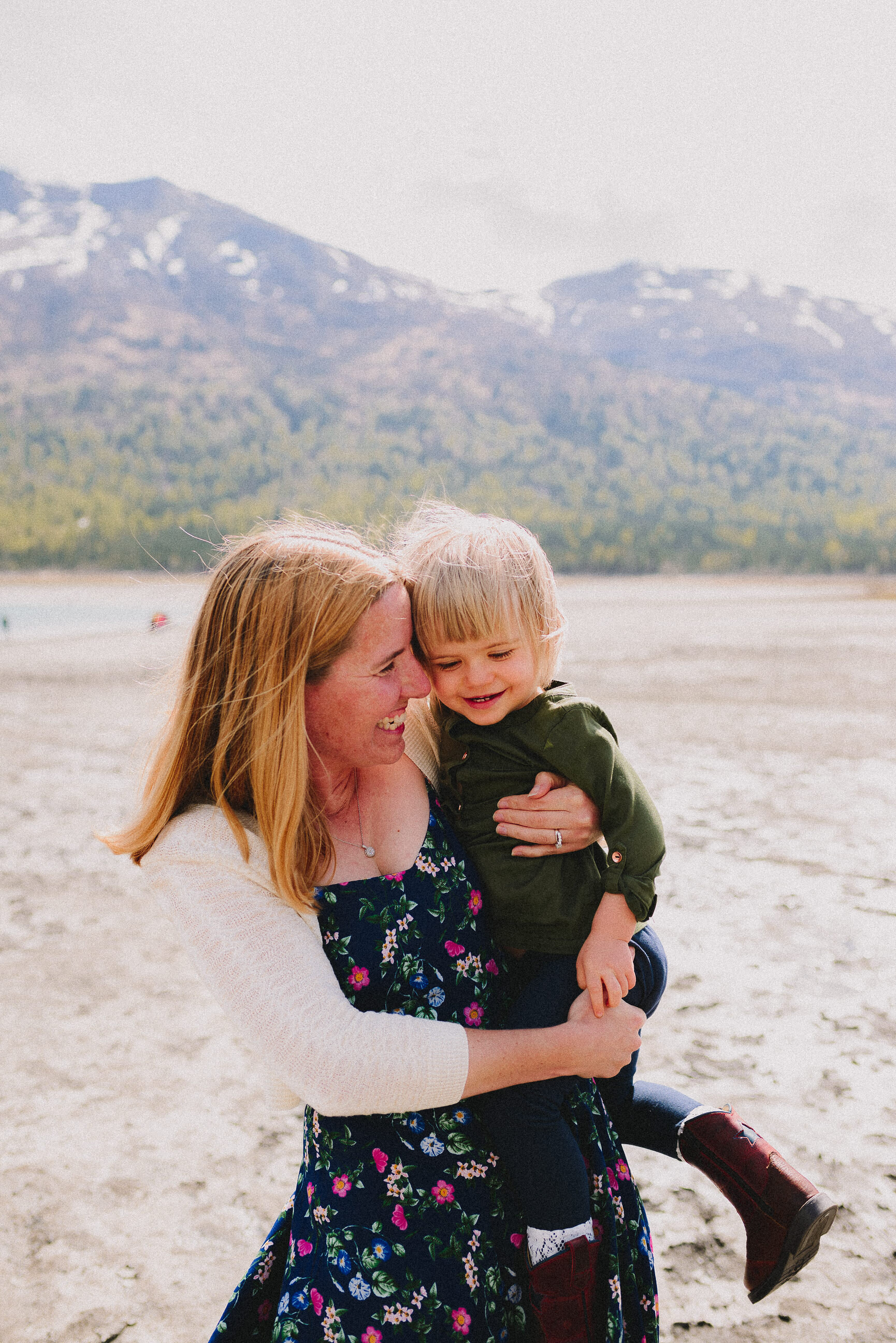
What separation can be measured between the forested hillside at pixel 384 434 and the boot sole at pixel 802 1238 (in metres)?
71.7

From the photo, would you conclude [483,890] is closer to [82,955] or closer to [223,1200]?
[223,1200]

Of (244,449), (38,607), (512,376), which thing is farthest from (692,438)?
(38,607)

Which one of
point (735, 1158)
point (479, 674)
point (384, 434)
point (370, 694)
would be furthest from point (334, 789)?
point (384, 434)

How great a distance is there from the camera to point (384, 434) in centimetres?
12188

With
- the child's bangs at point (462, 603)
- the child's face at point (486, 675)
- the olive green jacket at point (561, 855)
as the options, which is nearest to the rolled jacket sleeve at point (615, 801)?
the olive green jacket at point (561, 855)

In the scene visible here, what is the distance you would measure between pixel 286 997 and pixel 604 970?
0.58m

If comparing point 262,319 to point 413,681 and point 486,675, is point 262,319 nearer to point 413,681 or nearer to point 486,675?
point 486,675

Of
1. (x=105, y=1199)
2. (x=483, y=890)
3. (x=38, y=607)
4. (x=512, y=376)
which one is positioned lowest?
(x=38, y=607)

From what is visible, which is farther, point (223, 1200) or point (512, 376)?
point (512, 376)

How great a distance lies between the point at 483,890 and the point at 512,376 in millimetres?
144813

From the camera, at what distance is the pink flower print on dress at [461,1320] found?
5.29 ft

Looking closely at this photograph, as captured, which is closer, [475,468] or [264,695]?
[264,695]

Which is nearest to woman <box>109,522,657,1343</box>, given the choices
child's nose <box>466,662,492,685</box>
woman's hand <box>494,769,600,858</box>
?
woman's hand <box>494,769,600,858</box>

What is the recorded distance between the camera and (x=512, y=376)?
140 metres
